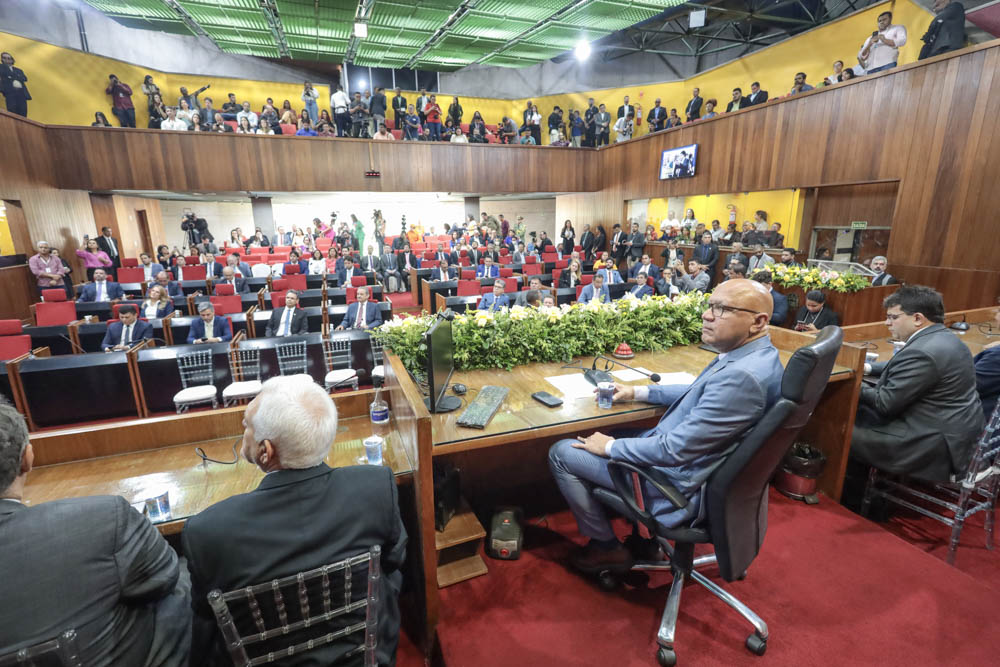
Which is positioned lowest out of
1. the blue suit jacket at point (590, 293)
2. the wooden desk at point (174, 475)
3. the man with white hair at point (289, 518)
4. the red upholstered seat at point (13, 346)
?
the red upholstered seat at point (13, 346)

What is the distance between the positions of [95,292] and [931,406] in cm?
985

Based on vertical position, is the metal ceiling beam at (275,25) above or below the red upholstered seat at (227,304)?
above

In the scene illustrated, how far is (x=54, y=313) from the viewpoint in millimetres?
5992

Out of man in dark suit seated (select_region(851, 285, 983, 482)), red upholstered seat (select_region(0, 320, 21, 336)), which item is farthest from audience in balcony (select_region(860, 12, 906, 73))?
red upholstered seat (select_region(0, 320, 21, 336))

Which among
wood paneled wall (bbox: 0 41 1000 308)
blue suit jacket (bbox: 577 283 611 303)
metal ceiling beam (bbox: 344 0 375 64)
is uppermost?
metal ceiling beam (bbox: 344 0 375 64)

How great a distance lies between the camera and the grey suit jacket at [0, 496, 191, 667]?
39.1 inches

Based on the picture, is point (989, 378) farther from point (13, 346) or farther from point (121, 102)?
point (121, 102)

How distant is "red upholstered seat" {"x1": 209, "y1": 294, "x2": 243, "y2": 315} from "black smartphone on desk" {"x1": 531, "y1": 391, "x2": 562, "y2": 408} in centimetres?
570

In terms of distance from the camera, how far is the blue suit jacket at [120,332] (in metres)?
5.11

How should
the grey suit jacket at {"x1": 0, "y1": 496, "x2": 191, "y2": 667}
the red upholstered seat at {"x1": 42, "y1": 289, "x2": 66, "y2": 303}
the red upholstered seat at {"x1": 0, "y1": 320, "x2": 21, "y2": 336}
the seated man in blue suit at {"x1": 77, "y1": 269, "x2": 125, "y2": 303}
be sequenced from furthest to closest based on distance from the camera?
the seated man in blue suit at {"x1": 77, "y1": 269, "x2": 125, "y2": 303}, the red upholstered seat at {"x1": 42, "y1": 289, "x2": 66, "y2": 303}, the red upholstered seat at {"x1": 0, "y1": 320, "x2": 21, "y2": 336}, the grey suit jacket at {"x1": 0, "y1": 496, "x2": 191, "y2": 667}

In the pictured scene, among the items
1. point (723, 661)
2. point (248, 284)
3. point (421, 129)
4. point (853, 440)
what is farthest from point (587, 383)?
point (421, 129)

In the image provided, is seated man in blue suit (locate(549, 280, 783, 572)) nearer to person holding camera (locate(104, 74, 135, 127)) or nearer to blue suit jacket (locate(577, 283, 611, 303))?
blue suit jacket (locate(577, 283, 611, 303))

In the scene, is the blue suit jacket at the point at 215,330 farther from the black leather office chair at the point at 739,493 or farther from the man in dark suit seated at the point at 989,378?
the man in dark suit seated at the point at 989,378

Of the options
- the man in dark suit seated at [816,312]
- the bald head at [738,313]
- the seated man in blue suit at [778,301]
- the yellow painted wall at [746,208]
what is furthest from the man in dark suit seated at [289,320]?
the yellow painted wall at [746,208]
